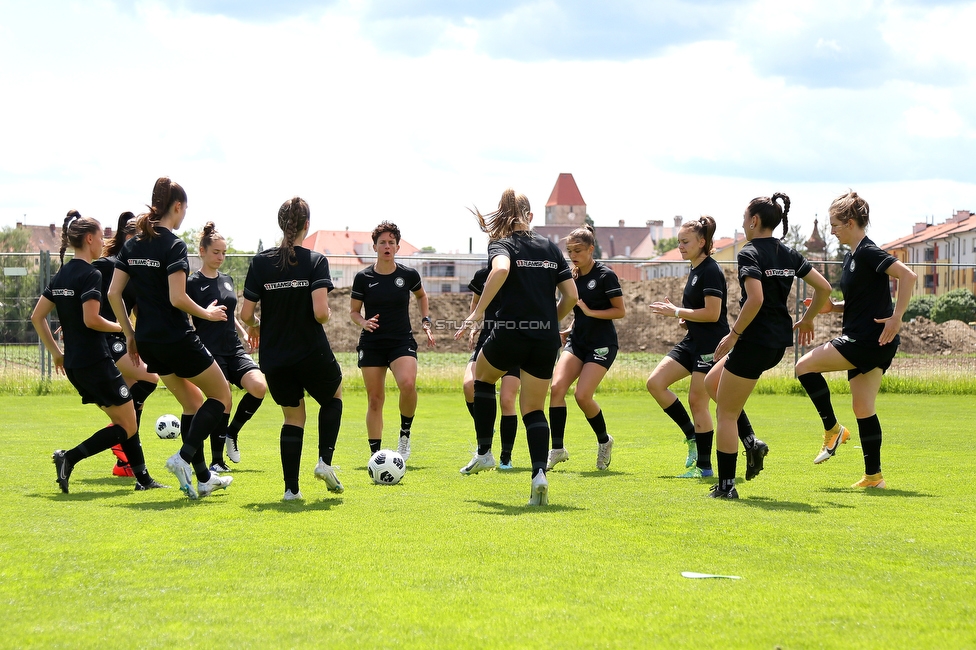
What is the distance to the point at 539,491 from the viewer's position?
6523mm

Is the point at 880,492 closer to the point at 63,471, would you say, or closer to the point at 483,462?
the point at 483,462

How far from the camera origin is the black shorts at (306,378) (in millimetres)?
6562

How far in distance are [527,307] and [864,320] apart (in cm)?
275

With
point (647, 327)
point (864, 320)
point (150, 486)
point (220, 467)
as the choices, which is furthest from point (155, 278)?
point (647, 327)

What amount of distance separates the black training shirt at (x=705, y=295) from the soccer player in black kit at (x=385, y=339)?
254cm

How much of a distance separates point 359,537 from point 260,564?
2.56ft

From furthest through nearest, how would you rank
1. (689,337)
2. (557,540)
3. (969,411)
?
(969,411) → (689,337) → (557,540)

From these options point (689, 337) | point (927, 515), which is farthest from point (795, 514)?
point (689, 337)

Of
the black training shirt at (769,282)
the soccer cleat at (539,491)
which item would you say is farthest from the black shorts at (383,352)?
the black training shirt at (769,282)

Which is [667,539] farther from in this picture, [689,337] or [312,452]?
[312,452]

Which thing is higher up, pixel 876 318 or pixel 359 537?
pixel 876 318

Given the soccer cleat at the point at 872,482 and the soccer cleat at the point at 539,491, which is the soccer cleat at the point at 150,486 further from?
the soccer cleat at the point at 872,482

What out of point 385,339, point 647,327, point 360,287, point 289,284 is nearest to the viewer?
point 289,284

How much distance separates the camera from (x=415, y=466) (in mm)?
8984
